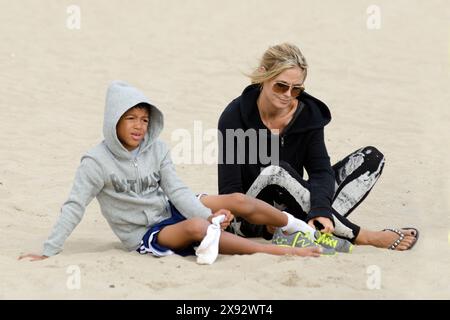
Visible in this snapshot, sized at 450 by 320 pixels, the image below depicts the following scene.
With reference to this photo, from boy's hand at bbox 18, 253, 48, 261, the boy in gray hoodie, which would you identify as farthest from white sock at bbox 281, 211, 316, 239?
boy's hand at bbox 18, 253, 48, 261

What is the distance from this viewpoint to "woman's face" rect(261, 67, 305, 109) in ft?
16.8

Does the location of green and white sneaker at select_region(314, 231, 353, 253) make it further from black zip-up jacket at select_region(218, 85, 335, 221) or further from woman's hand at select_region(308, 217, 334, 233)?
black zip-up jacket at select_region(218, 85, 335, 221)

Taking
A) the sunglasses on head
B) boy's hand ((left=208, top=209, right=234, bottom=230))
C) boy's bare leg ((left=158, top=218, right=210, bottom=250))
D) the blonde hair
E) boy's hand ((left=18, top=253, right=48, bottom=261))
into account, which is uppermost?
the blonde hair

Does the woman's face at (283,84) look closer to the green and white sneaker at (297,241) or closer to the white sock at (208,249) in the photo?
the green and white sneaker at (297,241)

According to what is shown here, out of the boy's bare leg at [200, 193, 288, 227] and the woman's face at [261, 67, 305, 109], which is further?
the woman's face at [261, 67, 305, 109]

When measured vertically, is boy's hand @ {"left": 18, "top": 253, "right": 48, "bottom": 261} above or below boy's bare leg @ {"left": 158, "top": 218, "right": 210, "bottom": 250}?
below

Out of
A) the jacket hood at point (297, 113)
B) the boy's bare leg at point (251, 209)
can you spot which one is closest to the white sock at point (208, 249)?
the boy's bare leg at point (251, 209)

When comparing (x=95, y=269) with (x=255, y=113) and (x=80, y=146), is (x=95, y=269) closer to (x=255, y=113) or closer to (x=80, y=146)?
(x=255, y=113)

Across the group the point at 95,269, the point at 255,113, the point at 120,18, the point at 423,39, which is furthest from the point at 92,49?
the point at 95,269

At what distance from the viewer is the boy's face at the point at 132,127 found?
4820 millimetres

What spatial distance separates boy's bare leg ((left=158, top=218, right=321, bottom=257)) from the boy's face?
0.51 m

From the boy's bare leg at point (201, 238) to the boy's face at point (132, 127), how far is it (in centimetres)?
51

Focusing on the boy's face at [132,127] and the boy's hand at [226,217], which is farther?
the boy's face at [132,127]

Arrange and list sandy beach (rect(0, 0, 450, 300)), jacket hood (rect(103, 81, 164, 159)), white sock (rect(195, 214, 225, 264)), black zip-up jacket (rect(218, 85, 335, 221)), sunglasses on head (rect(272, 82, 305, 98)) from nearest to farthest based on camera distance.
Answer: sandy beach (rect(0, 0, 450, 300)) → white sock (rect(195, 214, 225, 264)) → jacket hood (rect(103, 81, 164, 159)) → sunglasses on head (rect(272, 82, 305, 98)) → black zip-up jacket (rect(218, 85, 335, 221))
